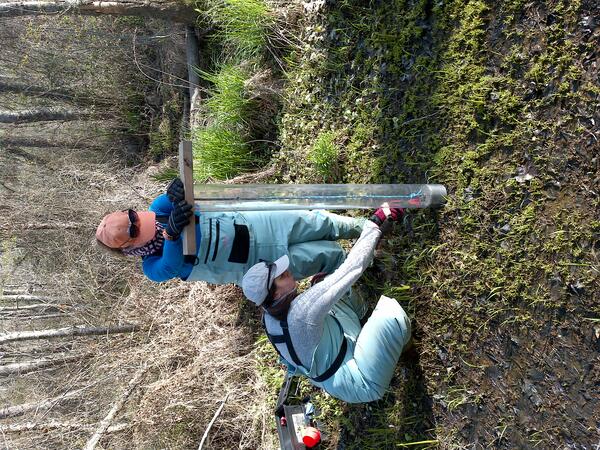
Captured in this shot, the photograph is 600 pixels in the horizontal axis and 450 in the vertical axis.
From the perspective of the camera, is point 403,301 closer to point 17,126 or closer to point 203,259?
point 203,259

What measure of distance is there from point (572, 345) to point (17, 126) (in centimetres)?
815

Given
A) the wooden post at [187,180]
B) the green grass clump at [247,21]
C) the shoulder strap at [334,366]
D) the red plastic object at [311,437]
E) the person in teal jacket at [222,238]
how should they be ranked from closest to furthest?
the wooden post at [187,180], the person in teal jacket at [222,238], the shoulder strap at [334,366], the red plastic object at [311,437], the green grass clump at [247,21]

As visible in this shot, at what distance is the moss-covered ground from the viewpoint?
2.09 meters

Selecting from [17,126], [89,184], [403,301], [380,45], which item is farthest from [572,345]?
[17,126]

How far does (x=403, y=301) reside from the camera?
295 centimetres

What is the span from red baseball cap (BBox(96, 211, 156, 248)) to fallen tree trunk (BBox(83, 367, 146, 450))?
269 centimetres

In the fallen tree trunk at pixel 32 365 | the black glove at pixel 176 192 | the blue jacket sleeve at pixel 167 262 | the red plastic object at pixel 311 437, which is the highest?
the black glove at pixel 176 192

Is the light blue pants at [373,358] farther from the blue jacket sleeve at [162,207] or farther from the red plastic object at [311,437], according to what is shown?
the blue jacket sleeve at [162,207]

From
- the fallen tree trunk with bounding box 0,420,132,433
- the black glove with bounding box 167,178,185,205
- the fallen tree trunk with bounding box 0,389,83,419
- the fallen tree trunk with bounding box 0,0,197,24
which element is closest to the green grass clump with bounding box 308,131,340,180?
the black glove with bounding box 167,178,185,205

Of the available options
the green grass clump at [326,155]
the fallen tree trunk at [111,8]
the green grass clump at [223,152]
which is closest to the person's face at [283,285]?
the green grass clump at [326,155]

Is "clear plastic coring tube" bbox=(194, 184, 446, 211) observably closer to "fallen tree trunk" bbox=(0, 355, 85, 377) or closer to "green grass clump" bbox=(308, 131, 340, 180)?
"green grass clump" bbox=(308, 131, 340, 180)

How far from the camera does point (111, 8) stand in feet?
17.2

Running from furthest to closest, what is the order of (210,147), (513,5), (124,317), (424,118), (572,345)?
(124,317)
(210,147)
(424,118)
(513,5)
(572,345)

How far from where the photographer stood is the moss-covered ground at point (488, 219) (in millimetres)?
2094
